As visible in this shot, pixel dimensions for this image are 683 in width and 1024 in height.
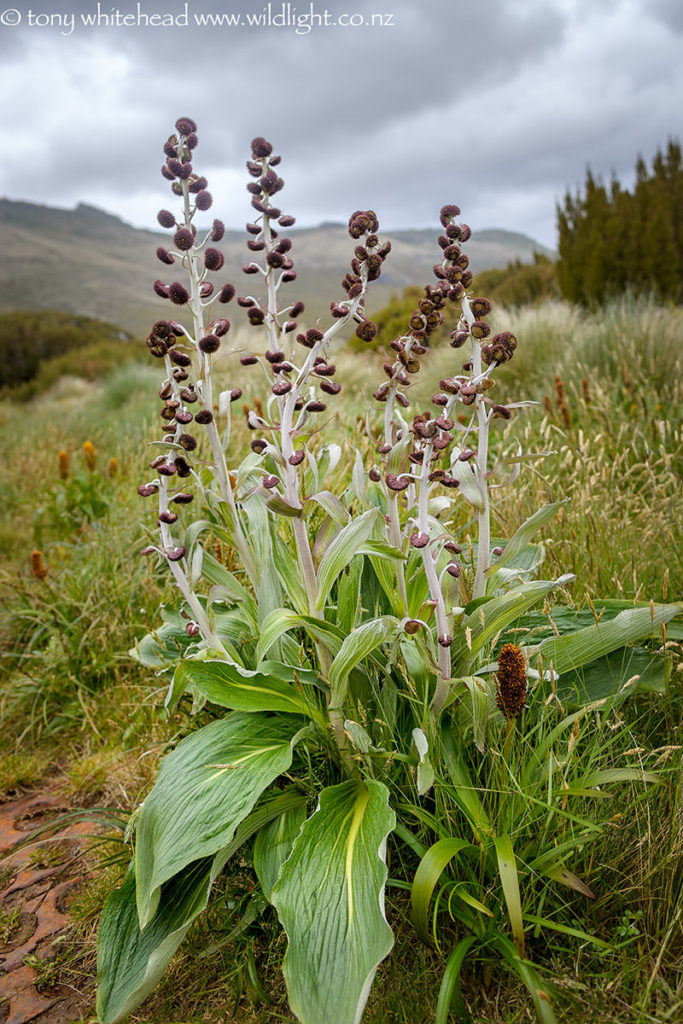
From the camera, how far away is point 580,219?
15023 millimetres

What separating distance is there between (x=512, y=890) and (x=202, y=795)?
0.75m

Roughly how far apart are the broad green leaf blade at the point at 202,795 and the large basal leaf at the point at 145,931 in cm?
5

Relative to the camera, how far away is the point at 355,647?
1.63m

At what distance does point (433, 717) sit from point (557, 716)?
0.48m

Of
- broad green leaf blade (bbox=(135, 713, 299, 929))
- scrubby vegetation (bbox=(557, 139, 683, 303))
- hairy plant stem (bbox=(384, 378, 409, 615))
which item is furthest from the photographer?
scrubby vegetation (bbox=(557, 139, 683, 303))

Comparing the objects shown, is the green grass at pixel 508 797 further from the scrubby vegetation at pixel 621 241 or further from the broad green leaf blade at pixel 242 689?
the scrubby vegetation at pixel 621 241

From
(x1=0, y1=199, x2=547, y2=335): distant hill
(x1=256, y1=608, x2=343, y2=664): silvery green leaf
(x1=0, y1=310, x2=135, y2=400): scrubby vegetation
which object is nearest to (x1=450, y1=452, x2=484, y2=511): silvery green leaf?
(x1=256, y1=608, x2=343, y2=664): silvery green leaf

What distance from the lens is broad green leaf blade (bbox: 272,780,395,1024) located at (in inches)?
52.4

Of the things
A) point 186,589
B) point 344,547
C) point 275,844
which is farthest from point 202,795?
point 344,547

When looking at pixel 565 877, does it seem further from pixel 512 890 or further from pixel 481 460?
pixel 481 460

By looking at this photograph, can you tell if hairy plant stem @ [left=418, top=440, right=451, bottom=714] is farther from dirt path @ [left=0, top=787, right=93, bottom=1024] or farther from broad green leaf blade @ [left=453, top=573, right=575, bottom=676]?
dirt path @ [left=0, top=787, right=93, bottom=1024]

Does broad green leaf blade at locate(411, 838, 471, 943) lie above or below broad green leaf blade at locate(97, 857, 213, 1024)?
above

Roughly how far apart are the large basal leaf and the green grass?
0.70ft

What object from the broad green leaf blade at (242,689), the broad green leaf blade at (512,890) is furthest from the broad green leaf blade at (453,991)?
the broad green leaf blade at (242,689)
